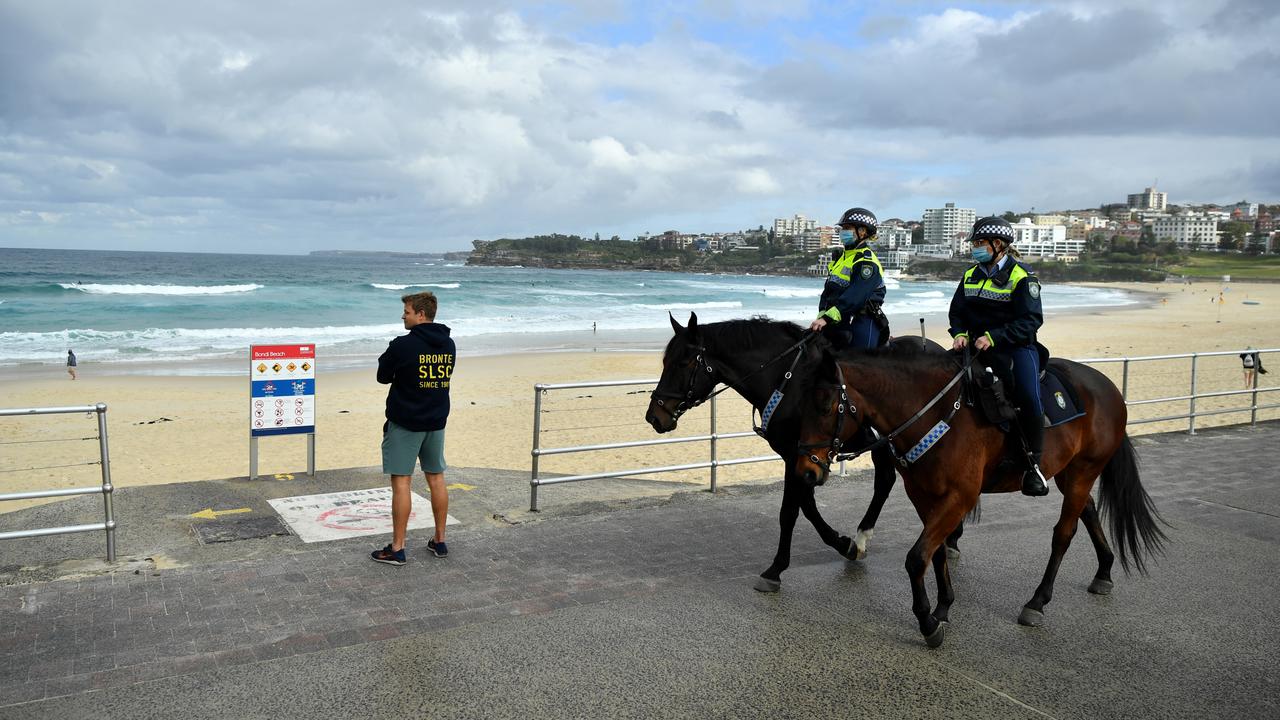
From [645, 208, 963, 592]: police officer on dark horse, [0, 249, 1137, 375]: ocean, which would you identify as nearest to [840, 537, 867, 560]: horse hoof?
[645, 208, 963, 592]: police officer on dark horse

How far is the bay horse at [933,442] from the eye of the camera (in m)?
4.76

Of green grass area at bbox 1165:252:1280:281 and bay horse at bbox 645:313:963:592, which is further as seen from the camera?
green grass area at bbox 1165:252:1280:281

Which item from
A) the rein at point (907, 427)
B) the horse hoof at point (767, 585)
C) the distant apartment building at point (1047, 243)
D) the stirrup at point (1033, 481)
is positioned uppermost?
the distant apartment building at point (1047, 243)

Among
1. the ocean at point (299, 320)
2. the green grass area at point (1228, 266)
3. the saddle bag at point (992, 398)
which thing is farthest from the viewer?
the green grass area at point (1228, 266)

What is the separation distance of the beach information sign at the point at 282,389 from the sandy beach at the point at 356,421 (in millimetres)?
538

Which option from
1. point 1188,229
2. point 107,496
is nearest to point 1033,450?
point 107,496

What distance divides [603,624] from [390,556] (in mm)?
1727

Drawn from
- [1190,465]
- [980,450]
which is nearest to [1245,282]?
[1190,465]

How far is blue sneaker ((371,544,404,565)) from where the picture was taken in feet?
19.4

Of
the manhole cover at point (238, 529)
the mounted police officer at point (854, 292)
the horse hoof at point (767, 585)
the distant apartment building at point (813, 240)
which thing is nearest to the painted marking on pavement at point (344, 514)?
the manhole cover at point (238, 529)

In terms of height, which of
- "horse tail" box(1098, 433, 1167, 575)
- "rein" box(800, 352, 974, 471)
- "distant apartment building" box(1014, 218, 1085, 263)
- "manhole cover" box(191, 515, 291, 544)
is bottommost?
"manhole cover" box(191, 515, 291, 544)

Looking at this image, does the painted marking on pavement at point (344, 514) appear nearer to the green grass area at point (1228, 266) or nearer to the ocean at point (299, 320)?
the ocean at point (299, 320)

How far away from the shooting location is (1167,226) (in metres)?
184

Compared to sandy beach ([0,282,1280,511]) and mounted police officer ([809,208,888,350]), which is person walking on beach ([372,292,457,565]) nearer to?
sandy beach ([0,282,1280,511])
